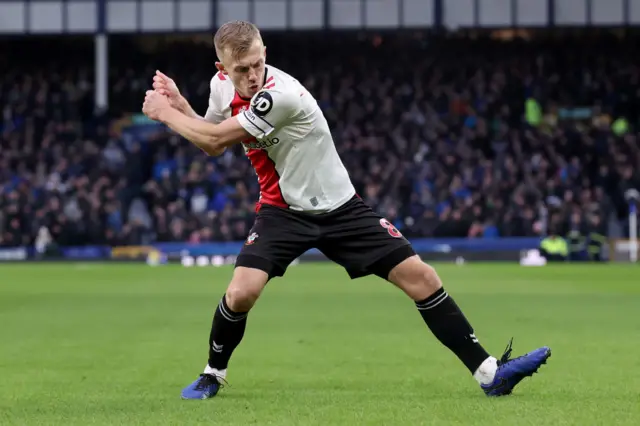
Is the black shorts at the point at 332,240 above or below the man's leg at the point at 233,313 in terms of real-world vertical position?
above

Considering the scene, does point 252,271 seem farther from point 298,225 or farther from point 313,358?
point 313,358

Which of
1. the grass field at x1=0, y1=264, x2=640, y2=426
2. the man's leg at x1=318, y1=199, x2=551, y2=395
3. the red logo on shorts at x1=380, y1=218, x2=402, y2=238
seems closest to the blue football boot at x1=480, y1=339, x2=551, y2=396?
the man's leg at x1=318, y1=199, x2=551, y2=395

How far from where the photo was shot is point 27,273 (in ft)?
92.4

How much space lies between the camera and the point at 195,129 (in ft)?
22.4

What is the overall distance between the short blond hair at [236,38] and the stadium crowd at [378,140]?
2857 cm

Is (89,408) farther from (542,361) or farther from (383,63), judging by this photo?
(383,63)

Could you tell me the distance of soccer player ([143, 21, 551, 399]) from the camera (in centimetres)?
689

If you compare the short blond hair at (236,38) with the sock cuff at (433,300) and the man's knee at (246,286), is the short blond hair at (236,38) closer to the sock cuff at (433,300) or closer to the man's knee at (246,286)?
the man's knee at (246,286)

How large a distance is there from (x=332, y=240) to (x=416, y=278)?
0.56 meters

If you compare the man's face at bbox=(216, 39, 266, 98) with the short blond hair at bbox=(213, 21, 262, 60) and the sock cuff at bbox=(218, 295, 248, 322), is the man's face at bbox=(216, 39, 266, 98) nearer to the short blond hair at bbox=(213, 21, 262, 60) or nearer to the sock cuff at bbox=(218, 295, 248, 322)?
the short blond hair at bbox=(213, 21, 262, 60)

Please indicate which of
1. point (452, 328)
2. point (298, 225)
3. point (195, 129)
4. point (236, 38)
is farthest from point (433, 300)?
point (236, 38)

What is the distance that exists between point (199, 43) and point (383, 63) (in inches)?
304

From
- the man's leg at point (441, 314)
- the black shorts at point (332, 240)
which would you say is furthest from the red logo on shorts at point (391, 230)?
the man's leg at point (441, 314)

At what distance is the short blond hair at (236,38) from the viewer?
21.5 feet
